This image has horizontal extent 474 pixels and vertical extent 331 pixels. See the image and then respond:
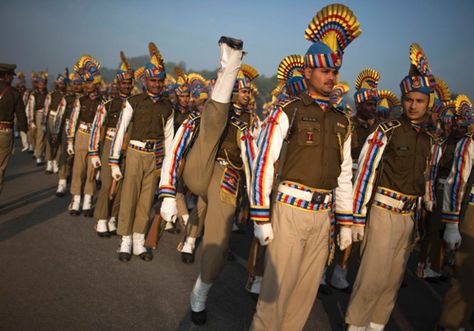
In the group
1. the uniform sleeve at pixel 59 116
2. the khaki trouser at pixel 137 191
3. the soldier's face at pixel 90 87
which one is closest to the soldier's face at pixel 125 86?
the soldier's face at pixel 90 87

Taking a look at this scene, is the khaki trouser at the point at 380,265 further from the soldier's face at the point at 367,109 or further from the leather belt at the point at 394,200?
the soldier's face at the point at 367,109

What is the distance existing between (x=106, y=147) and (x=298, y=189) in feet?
15.8

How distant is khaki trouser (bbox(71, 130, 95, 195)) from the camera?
7043mm

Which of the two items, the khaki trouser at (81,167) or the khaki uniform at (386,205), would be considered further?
the khaki trouser at (81,167)

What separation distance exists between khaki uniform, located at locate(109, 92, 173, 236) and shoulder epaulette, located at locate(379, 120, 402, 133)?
125 inches

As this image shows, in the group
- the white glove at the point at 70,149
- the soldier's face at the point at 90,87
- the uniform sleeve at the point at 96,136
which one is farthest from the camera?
the soldier's face at the point at 90,87

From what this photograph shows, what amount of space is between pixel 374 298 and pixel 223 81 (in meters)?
2.71

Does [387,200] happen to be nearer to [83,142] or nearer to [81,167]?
[81,167]

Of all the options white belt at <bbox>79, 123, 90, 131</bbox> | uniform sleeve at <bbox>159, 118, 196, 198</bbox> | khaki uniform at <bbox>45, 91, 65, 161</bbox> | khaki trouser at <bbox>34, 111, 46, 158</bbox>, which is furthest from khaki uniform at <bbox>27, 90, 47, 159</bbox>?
uniform sleeve at <bbox>159, 118, 196, 198</bbox>

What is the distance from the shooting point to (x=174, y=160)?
339 centimetres

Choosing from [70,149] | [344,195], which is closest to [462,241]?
[344,195]

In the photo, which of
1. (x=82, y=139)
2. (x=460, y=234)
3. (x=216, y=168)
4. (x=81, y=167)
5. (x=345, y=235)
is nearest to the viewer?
(x=345, y=235)

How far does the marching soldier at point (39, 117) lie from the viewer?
1205cm

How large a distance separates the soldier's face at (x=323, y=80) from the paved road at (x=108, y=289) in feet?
9.17
